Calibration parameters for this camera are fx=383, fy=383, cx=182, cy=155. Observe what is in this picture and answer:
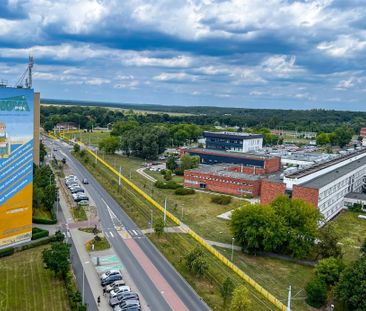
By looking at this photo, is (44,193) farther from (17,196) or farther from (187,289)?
(187,289)

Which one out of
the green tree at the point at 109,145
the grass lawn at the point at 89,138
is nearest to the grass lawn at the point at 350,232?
the green tree at the point at 109,145

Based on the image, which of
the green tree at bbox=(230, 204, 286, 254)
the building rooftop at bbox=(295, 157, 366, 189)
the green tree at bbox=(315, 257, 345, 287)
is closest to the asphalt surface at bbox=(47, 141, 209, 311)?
the green tree at bbox=(230, 204, 286, 254)

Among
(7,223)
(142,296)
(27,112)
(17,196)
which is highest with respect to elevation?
(27,112)

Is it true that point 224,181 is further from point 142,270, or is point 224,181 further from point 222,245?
point 142,270

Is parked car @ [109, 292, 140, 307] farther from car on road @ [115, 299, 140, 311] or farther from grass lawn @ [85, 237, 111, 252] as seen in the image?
grass lawn @ [85, 237, 111, 252]

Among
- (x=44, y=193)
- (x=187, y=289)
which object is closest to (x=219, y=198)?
(x=44, y=193)

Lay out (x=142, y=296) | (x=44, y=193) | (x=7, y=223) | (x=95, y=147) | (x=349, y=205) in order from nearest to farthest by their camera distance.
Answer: (x=142, y=296) → (x=7, y=223) → (x=44, y=193) → (x=349, y=205) → (x=95, y=147)

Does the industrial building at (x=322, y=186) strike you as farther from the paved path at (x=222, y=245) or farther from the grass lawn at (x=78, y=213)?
the grass lawn at (x=78, y=213)
